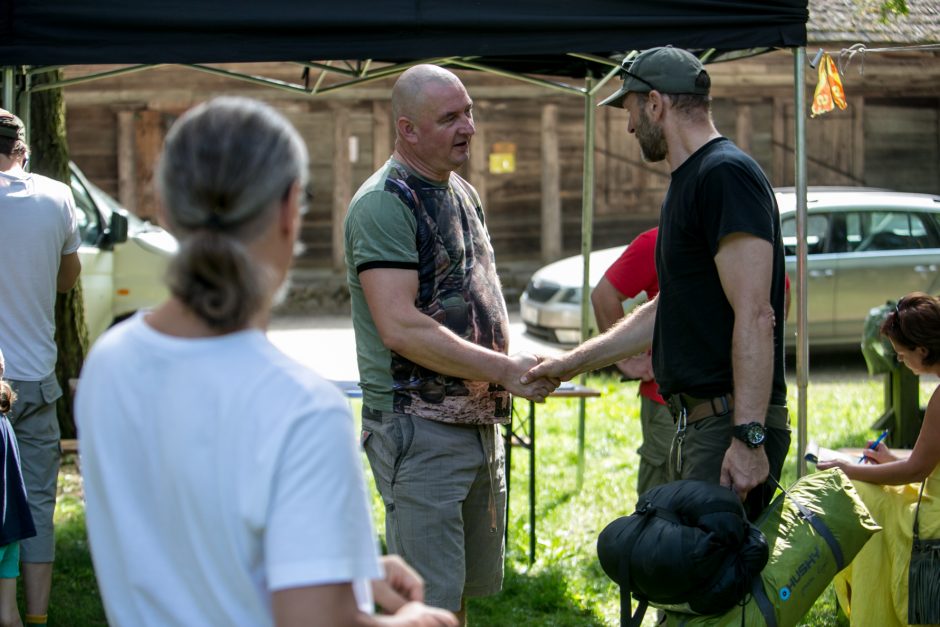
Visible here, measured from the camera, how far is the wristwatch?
306 cm

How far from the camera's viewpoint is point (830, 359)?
476 inches

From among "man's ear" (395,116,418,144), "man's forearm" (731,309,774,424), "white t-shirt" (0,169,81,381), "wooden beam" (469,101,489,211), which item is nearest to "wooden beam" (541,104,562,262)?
"wooden beam" (469,101,489,211)

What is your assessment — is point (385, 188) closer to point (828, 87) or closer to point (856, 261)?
point (828, 87)

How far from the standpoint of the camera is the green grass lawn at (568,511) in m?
5.02

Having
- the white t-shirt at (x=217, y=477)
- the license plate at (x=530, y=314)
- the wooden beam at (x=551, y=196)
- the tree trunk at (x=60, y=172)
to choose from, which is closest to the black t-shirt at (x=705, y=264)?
the white t-shirt at (x=217, y=477)

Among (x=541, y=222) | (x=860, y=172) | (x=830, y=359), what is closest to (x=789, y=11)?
(x=830, y=359)

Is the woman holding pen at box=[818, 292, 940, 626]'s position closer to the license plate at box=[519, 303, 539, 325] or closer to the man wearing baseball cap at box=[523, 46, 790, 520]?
the man wearing baseball cap at box=[523, 46, 790, 520]

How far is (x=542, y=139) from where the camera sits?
56.7 feet

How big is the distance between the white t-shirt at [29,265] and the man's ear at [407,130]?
4.97ft

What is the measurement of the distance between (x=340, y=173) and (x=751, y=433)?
47.1ft

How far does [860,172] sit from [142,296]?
40.4 feet

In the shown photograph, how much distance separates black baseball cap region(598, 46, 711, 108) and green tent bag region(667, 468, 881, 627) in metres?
1.15

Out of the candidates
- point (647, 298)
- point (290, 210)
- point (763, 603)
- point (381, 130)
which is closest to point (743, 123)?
point (381, 130)

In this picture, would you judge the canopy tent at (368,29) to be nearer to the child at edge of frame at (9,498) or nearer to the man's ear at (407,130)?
the man's ear at (407,130)
